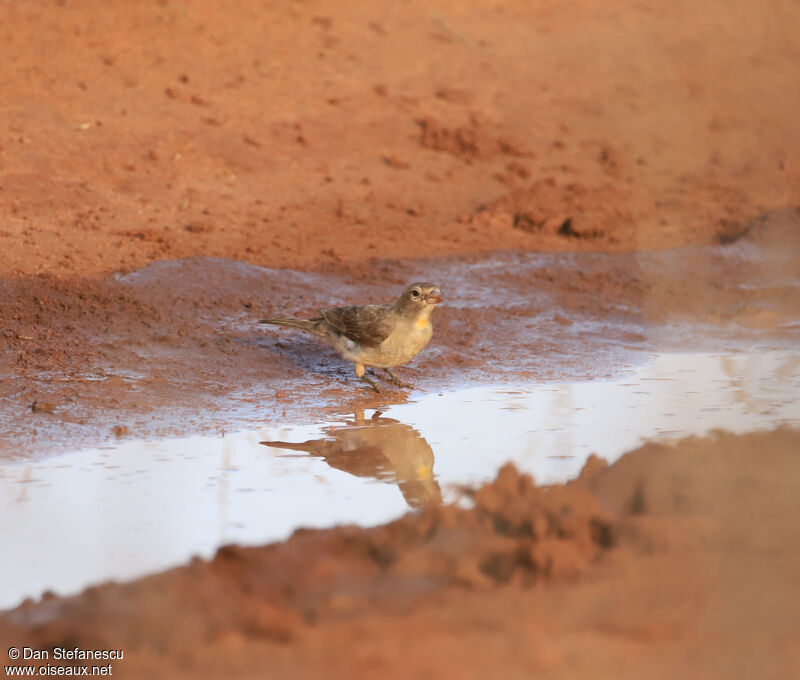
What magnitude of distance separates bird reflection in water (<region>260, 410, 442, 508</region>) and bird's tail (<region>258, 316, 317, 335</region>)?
2.92ft

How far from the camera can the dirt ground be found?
3.04m

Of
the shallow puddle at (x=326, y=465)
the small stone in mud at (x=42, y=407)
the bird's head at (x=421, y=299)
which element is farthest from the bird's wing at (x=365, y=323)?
the small stone in mud at (x=42, y=407)

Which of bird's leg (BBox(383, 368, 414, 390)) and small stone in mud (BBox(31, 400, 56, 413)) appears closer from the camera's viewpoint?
small stone in mud (BBox(31, 400, 56, 413))

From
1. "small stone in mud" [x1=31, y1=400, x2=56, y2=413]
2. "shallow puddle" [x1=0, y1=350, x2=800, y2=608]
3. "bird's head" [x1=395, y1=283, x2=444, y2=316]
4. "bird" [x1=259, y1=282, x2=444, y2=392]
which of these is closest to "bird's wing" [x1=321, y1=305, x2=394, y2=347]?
"bird" [x1=259, y1=282, x2=444, y2=392]

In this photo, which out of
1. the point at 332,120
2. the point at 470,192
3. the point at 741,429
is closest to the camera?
the point at 741,429

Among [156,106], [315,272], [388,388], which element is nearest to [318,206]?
[315,272]

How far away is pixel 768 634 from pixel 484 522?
44.0 inches

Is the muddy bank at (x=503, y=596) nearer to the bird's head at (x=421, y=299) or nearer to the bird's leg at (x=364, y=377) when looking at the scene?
the bird's head at (x=421, y=299)

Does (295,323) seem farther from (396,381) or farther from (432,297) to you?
(432,297)

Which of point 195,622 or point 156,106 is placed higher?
point 156,106

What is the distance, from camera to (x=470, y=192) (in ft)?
34.8

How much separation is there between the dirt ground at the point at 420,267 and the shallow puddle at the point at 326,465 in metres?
0.40

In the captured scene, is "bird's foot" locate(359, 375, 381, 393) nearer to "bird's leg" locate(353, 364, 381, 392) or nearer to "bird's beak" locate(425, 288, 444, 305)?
"bird's leg" locate(353, 364, 381, 392)

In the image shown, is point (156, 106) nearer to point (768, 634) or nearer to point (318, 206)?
point (318, 206)
